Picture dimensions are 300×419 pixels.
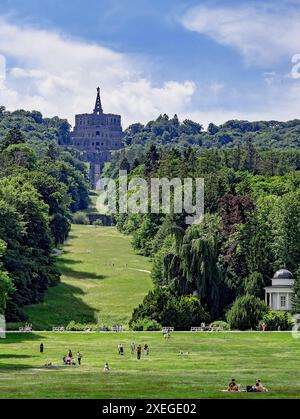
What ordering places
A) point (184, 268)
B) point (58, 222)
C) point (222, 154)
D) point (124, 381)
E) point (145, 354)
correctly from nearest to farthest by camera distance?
point (124, 381) → point (145, 354) → point (184, 268) → point (58, 222) → point (222, 154)

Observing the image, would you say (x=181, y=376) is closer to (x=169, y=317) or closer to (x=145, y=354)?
(x=145, y=354)

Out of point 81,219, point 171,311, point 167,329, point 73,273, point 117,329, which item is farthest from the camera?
point 81,219

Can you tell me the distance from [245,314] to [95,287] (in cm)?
2150

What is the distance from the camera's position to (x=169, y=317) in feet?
249

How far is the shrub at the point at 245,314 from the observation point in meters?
76.3

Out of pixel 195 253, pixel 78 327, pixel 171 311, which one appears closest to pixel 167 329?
pixel 171 311

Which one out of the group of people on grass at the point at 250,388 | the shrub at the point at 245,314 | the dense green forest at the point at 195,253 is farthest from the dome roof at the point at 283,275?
the group of people on grass at the point at 250,388

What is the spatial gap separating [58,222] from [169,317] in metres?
37.8

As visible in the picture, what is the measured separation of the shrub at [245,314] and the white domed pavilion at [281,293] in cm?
511

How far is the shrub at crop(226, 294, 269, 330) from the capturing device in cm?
7631

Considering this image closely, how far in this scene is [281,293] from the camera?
271 ft

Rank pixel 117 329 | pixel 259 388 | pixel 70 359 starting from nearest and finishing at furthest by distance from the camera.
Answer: pixel 259 388
pixel 70 359
pixel 117 329

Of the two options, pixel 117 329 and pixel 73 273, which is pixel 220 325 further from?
pixel 73 273
